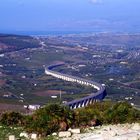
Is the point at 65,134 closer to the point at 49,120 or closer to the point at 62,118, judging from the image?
the point at 49,120

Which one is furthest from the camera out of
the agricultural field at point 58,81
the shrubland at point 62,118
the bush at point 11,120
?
the agricultural field at point 58,81

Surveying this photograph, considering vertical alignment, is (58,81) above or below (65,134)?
below

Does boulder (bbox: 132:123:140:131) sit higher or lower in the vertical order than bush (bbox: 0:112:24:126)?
higher

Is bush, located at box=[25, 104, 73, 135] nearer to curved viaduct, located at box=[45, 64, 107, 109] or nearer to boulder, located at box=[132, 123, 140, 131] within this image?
boulder, located at box=[132, 123, 140, 131]

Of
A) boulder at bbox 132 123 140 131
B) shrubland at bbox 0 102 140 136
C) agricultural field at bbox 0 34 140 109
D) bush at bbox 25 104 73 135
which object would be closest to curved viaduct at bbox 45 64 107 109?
agricultural field at bbox 0 34 140 109

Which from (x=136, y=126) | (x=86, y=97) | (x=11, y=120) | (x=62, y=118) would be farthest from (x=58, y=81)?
(x=136, y=126)

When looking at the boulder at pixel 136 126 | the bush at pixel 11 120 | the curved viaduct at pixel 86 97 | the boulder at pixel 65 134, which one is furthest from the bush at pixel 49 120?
the curved viaduct at pixel 86 97

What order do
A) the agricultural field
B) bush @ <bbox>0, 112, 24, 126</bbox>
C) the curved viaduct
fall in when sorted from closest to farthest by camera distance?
bush @ <bbox>0, 112, 24, 126</bbox>
the curved viaduct
the agricultural field

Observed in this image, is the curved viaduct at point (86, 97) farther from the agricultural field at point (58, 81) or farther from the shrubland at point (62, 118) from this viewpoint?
the shrubland at point (62, 118)

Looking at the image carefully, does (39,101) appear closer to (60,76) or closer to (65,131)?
(60,76)

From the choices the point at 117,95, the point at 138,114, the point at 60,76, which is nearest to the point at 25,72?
the point at 60,76

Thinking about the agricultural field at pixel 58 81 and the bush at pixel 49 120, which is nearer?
the bush at pixel 49 120

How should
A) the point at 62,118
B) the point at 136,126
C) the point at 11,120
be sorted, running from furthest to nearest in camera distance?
the point at 11,120 → the point at 62,118 → the point at 136,126

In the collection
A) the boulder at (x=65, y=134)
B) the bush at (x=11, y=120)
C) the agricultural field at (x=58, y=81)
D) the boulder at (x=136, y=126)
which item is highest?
the boulder at (x=136, y=126)
